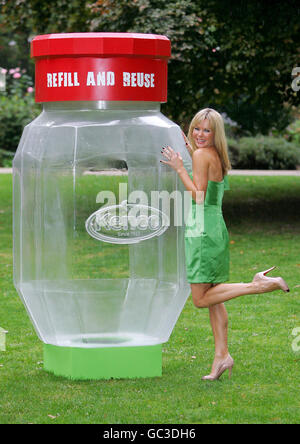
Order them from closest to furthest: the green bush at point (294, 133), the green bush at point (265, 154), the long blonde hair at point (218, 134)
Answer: the long blonde hair at point (218, 134) < the green bush at point (265, 154) < the green bush at point (294, 133)

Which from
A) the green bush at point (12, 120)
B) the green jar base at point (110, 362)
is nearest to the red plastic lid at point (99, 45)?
the green jar base at point (110, 362)

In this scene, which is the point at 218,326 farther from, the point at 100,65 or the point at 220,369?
the point at 100,65

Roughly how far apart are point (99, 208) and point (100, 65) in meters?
0.94

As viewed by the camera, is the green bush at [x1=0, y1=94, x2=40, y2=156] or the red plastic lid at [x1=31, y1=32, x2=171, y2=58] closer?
the red plastic lid at [x1=31, y1=32, x2=171, y2=58]

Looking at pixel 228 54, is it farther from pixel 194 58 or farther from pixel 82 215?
pixel 82 215

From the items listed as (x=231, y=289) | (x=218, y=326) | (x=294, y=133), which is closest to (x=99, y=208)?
(x=231, y=289)

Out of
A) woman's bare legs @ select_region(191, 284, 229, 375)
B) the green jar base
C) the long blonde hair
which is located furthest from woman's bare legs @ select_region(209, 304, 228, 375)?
the long blonde hair

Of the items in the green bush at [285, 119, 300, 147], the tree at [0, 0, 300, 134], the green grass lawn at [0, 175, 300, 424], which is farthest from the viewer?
the green bush at [285, 119, 300, 147]

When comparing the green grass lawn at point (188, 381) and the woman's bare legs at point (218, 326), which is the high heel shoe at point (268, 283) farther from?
the green grass lawn at point (188, 381)

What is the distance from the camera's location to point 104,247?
591 cm

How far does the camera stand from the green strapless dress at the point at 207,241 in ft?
19.2

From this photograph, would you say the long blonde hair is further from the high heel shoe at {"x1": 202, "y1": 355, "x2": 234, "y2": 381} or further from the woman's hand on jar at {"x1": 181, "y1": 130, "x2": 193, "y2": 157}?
the high heel shoe at {"x1": 202, "y1": 355, "x2": 234, "y2": 381}

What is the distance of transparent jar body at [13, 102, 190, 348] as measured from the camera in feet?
19.2

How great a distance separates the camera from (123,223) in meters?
5.86
